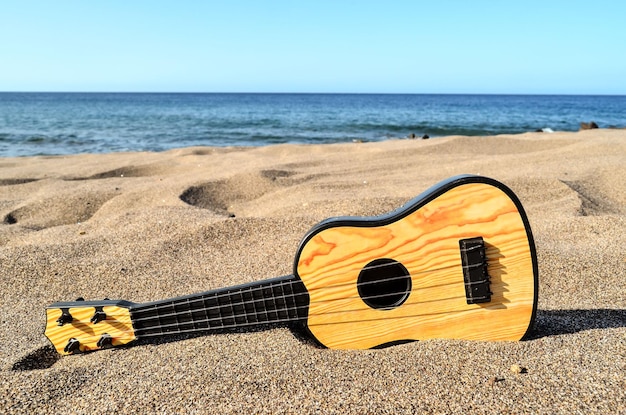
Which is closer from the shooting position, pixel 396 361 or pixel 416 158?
pixel 396 361

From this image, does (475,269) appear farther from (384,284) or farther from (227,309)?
(227,309)

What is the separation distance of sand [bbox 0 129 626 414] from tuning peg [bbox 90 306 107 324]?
0.15 m

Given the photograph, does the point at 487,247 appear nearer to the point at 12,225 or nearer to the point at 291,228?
the point at 291,228

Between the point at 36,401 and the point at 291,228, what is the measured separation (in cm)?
235

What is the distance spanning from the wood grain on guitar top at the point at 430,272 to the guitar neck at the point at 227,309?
0.08 m

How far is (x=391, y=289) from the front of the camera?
204cm

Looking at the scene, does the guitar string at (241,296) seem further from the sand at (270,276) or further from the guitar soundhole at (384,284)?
the sand at (270,276)

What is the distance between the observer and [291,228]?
12.6ft

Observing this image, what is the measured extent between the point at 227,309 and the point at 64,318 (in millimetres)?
722

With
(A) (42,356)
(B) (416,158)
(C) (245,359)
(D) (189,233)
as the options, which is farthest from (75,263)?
(B) (416,158)

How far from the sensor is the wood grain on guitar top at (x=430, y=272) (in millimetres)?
1894

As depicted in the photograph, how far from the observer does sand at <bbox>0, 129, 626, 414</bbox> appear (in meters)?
1.64

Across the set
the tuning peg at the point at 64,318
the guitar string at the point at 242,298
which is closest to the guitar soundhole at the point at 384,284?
the guitar string at the point at 242,298

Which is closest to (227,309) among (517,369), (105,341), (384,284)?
(105,341)
